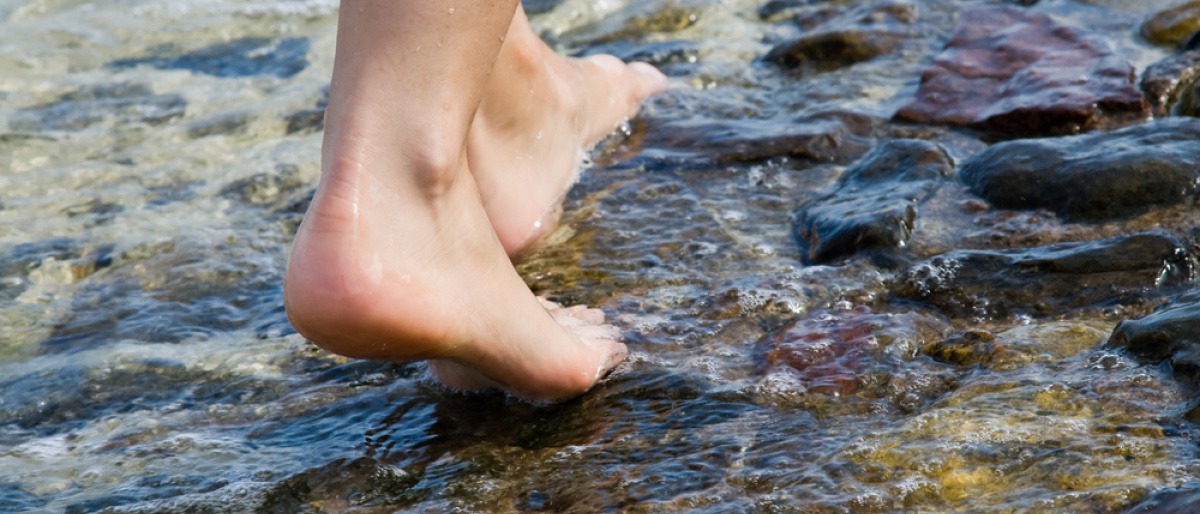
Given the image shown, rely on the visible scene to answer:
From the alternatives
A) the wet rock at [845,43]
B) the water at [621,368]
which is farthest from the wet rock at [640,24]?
the water at [621,368]

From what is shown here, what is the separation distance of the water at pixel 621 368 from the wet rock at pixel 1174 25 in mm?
81

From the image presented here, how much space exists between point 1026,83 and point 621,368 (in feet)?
6.23

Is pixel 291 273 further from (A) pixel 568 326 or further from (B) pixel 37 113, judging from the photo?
(B) pixel 37 113

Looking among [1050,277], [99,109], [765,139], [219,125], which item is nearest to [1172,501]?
[1050,277]

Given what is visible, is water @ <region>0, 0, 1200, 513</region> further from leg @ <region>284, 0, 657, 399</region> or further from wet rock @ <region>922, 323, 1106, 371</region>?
leg @ <region>284, 0, 657, 399</region>

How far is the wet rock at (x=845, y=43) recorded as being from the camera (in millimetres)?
4195

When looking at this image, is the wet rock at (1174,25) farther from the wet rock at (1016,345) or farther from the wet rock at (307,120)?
the wet rock at (307,120)

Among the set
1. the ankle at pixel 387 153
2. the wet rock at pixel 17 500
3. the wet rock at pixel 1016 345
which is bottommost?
the wet rock at pixel 1016 345

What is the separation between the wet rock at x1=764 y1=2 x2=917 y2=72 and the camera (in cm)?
420

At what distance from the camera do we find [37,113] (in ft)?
A: 14.6

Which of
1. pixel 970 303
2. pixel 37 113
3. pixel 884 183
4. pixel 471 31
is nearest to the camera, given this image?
pixel 471 31

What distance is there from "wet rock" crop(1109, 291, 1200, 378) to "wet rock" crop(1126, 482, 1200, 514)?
0.38 metres

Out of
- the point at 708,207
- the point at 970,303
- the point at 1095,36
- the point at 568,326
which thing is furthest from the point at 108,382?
the point at 1095,36

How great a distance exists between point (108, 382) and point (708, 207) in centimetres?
147
